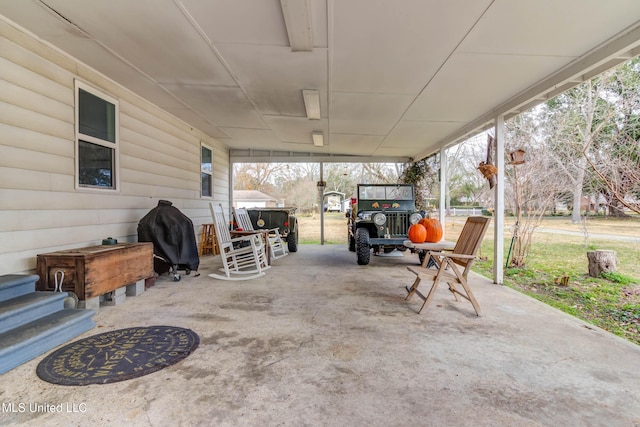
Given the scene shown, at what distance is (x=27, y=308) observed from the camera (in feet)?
7.00

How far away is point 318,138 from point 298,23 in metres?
4.00

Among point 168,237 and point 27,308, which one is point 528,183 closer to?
point 168,237

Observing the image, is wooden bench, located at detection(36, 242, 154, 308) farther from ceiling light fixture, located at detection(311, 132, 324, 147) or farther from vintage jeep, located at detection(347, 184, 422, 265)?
ceiling light fixture, located at detection(311, 132, 324, 147)

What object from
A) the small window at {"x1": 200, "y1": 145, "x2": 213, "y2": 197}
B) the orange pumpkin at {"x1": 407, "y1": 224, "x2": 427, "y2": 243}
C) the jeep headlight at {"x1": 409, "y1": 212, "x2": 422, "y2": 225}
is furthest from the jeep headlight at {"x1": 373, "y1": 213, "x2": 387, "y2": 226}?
the small window at {"x1": 200, "y1": 145, "x2": 213, "y2": 197}

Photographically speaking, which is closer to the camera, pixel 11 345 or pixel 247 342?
pixel 11 345

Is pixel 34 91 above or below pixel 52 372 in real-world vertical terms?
above

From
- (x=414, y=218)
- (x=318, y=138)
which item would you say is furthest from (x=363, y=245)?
(x=318, y=138)

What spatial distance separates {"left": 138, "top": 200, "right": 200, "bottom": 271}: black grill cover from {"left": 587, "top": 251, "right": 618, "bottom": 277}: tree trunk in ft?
20.2

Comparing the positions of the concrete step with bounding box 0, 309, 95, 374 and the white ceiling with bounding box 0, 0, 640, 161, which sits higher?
the white ceiling with bounding box 0, 0, 640, 161

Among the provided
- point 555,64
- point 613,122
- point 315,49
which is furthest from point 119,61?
point 613,122

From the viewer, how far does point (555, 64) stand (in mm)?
2906

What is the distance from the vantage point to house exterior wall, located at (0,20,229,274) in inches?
99.0

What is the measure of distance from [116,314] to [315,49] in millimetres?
3123

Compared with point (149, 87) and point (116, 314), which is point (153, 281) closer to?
point (116, 314)
